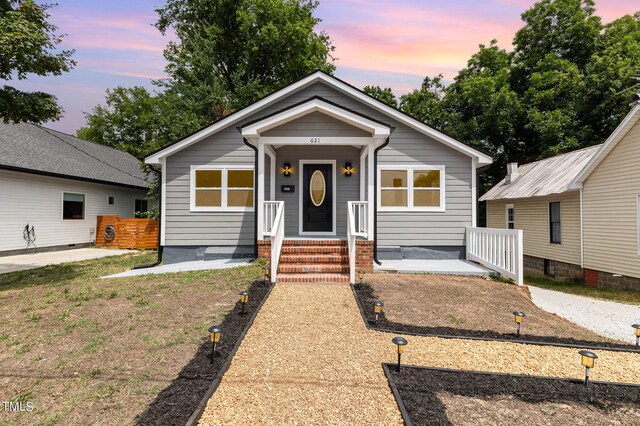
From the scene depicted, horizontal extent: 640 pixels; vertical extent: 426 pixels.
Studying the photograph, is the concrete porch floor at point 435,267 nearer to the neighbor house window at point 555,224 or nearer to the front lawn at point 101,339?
the front lawn at point 101,339

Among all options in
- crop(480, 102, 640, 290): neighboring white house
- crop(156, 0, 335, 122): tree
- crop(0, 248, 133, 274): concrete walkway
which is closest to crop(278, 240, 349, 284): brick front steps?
crop(0, 248, 133, 274): concrete walkway

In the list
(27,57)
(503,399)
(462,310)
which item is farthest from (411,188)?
(27,57)

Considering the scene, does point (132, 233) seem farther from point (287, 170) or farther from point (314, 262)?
point (314, 262)

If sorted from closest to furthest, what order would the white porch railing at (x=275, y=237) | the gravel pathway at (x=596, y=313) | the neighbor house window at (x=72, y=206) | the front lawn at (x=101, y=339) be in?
the front lawn at (x=101, y=339) < the gravel pathway at (x=596, y=313) < the white porch railing at (x=275, y=237) < the neighbor house window at (x=72, y=206)

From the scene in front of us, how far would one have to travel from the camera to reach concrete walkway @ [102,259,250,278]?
8.38m

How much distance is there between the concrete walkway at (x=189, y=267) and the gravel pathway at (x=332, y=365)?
4.06 m

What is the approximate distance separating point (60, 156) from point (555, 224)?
23.5m

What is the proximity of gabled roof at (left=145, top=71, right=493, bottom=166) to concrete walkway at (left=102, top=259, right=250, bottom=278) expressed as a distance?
3306mm

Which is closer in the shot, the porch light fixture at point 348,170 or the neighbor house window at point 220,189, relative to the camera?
the neighbor house window at point 220,189

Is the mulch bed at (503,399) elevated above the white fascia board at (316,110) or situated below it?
below

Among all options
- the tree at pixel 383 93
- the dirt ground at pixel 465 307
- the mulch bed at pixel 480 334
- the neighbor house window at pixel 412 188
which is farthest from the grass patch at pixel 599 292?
→ the tree at pixel 383 93

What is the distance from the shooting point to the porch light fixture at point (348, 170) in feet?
33.6

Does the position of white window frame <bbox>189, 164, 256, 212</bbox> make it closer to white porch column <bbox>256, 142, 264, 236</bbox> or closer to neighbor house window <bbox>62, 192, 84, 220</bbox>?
white porch column <bbox>256, 142, 264, 236</bbox>

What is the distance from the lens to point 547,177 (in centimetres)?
1387
